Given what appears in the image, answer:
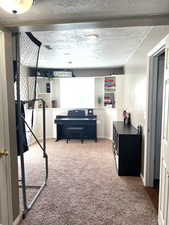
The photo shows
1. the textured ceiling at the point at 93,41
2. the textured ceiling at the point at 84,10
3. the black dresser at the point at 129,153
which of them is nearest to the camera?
the textured ceiling at the point at 84,10

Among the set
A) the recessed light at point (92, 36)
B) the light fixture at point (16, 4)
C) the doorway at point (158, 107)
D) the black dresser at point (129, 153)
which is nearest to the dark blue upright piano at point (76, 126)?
the black dresser at point (129, 153)

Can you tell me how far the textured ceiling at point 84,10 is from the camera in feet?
4.25

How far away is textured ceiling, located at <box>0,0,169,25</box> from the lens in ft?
4.25

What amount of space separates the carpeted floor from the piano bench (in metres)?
1.37

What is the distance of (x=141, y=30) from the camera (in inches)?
94.9

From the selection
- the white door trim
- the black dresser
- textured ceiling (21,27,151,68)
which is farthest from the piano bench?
the white door trim

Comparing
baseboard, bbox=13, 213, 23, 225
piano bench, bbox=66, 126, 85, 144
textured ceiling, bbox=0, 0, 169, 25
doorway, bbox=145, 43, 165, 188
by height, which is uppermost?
textured ceiling, bbox=0, 0, 169, 25

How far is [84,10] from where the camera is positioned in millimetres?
1411

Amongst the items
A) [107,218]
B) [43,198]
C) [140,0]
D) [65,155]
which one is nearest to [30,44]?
[140,0]

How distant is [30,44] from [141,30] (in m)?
1.49

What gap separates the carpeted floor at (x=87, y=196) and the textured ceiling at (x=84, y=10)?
2.10 meters

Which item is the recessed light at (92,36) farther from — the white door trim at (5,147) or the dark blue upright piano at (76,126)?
the dark blue upright piano at (76,126)

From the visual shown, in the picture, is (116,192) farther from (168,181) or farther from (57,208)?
(168,181)

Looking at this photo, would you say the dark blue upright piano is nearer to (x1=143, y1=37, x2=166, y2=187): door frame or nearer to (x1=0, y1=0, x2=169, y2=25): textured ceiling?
(x1=143, y1=37, x2=166, y2=187): door frame
